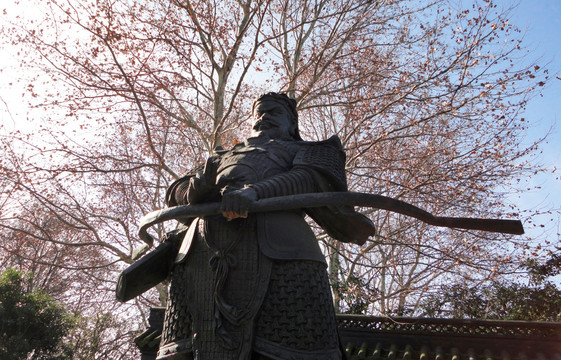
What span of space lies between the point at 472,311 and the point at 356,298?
3202mm

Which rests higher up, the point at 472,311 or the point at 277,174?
the point at 472,311

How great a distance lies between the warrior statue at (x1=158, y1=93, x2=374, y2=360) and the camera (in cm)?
217

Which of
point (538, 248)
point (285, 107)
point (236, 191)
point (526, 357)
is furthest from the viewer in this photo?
point (538, 248)

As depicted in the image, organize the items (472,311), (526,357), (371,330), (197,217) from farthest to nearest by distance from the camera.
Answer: (472,311) → (371,330) → (526,357) → (197,217)

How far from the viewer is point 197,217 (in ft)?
8.42

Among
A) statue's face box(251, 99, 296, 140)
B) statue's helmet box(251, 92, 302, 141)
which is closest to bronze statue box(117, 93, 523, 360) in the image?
statue's face box(251, 99, 296, 140)

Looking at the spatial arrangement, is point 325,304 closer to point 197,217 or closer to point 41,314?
point 197,217

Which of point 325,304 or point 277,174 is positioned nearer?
point 325,304

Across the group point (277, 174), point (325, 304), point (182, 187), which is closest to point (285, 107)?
point (277, 174)

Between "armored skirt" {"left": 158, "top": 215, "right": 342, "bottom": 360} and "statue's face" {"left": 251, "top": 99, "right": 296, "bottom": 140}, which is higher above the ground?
"statue's face" {"left": 251, "top": 99, "right": 296, "bottom": 140}

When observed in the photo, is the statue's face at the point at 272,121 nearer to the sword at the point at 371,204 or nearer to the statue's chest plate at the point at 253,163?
the statue's chest plate at the point at 253,163

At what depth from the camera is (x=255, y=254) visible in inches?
92.4

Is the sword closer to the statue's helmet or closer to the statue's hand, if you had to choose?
the statue's hand

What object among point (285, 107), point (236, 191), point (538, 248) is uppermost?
point (538, 248)
